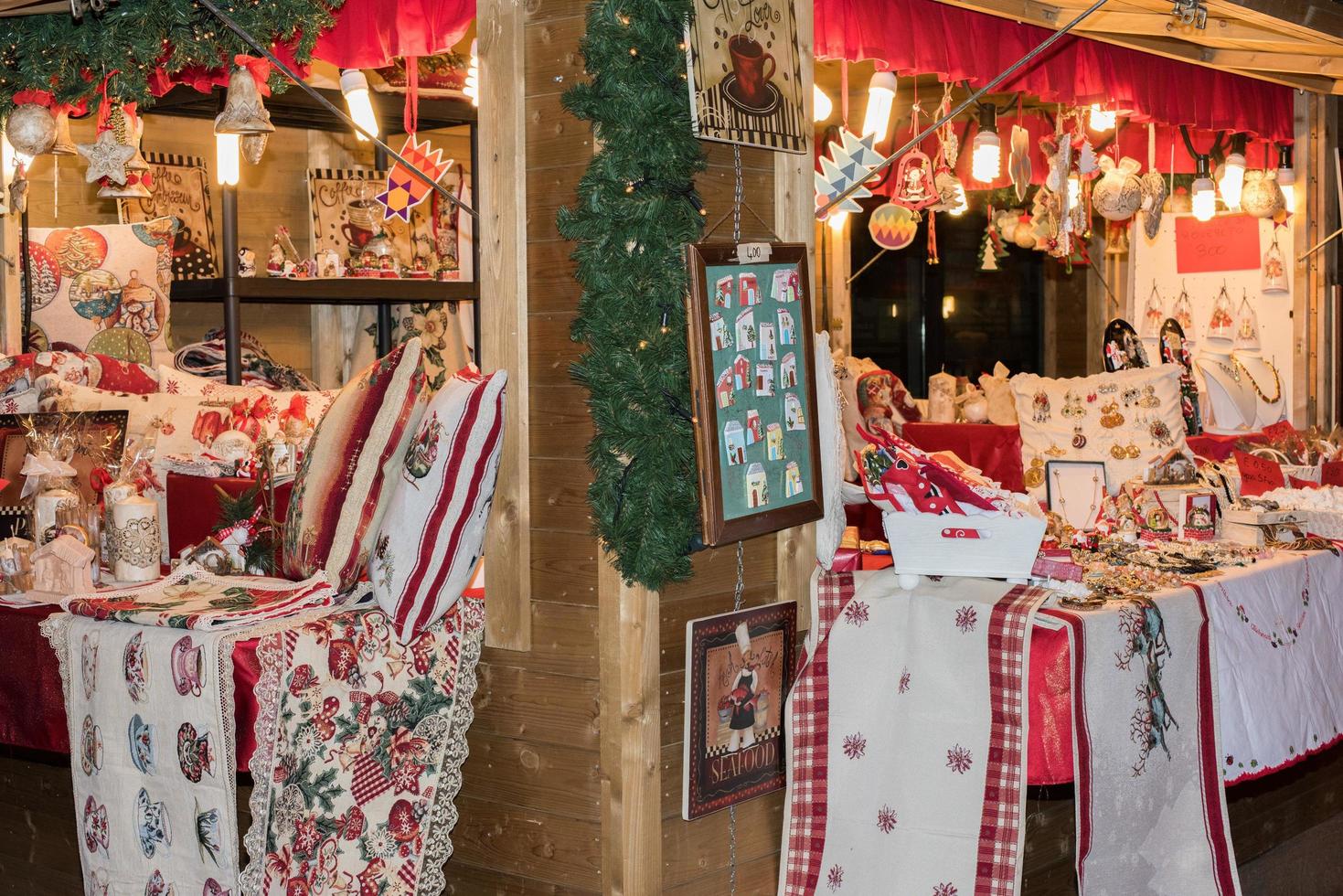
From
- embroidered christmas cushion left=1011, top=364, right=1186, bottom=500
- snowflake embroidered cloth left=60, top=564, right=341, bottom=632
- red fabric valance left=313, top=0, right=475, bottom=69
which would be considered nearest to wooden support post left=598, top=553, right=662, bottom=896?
snowflake embroidered cloth left=60, top=564, right=341, bottom=632

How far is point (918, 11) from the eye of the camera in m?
4.55

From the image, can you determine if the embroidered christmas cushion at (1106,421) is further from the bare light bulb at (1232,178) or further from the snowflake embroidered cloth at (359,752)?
the snowflake embroidered cloth at (359,752)

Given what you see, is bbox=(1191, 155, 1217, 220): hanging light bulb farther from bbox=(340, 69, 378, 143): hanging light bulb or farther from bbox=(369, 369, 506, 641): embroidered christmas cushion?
bbox=(369, 369, 506, 641): embroidered christmas cushion

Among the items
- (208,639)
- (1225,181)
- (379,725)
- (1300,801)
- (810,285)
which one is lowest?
(1300,801)

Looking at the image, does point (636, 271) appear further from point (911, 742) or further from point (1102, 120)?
point (1102, 120)

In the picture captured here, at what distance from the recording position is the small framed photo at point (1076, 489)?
481 centimetres

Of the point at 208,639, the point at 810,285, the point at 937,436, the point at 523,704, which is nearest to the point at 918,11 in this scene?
the point at 810,285

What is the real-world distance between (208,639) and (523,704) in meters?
0.69

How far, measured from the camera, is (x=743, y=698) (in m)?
3.26

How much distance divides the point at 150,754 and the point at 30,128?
65.2 inches

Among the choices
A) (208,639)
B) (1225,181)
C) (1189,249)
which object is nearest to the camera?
(208,639)

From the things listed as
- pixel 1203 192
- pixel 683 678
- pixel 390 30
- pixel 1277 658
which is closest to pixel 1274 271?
pixel 1203 192

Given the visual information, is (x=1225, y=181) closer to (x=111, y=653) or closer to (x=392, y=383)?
(x=392, y=383)

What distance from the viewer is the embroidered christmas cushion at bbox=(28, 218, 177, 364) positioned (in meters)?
5.26
